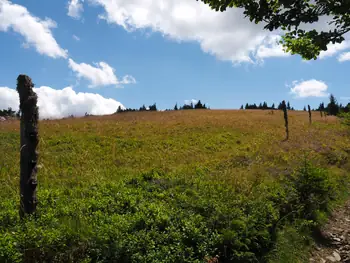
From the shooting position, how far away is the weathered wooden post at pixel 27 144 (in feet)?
16.9

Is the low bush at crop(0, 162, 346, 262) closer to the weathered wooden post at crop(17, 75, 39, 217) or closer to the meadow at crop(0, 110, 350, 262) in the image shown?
the meadow at crop(0, 110, 350, 262)

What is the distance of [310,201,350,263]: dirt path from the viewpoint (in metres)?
6.04

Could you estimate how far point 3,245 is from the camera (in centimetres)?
397

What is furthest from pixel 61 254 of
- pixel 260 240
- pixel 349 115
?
pixel 349 115

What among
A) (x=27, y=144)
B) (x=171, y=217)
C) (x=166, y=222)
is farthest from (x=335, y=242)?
(x=27, y=144)

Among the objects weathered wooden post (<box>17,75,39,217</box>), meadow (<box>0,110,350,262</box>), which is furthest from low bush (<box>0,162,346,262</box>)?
weathered wooden post (<box>17,75,39,217</box>)

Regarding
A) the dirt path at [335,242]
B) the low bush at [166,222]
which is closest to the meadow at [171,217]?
the low bush at [166,222]

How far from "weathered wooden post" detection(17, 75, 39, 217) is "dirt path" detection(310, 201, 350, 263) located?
19.4ft

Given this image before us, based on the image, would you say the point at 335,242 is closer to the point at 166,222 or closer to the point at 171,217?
the point at 171,217

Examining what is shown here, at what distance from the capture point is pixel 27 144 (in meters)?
5.15

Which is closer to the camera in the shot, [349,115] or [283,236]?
[283,236]

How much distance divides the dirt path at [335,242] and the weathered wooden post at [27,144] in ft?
19.4

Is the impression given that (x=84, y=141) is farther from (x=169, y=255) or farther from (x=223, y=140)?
(x=169, y=255)

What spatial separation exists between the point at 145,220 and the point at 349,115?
17190 mm
